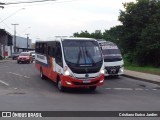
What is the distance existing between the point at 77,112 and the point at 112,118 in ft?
4.99

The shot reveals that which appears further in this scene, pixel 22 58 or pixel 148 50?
pixel 22 58

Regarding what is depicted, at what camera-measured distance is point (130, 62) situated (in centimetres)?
4694

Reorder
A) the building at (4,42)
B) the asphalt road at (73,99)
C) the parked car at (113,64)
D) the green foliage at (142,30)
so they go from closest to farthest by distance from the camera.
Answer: the asphalt road at (73,99), the parked car at (113,64), the green foliage at (142,30), the building at (4,42)

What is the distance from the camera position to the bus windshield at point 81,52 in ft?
58.2

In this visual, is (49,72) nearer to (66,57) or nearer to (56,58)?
(56,58)

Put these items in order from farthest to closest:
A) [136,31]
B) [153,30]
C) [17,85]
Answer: [136,31]
[153,30]
[17,85]

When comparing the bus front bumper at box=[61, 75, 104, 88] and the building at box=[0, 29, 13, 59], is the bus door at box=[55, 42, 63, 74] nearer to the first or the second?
the bus front bumper at box=[61, 75, 104, 88]

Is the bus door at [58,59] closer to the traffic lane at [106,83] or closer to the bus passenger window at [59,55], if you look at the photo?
the bus passenger window at [59,55]

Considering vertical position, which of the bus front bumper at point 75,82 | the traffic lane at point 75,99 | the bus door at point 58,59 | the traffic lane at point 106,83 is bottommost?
the traffic lane at point 106,83

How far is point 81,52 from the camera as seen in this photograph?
1812cm

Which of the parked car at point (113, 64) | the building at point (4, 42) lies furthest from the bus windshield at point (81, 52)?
the building at point (4, 42)

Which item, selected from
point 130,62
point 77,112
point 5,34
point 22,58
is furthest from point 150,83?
point 5,34

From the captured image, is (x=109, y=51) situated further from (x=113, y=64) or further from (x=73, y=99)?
(x=73, y=99)

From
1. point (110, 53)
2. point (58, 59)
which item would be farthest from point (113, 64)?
point (58, 59)
